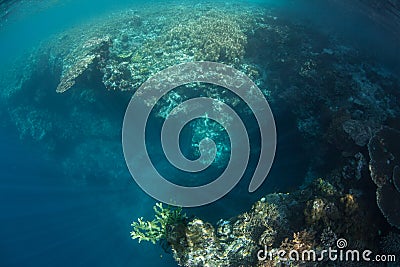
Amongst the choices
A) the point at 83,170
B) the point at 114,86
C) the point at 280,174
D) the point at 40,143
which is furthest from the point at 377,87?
Result: the point at 40,143

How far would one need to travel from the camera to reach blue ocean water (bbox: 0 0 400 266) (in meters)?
8.73

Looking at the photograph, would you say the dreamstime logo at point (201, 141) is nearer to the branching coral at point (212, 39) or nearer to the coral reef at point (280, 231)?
the branching coral at point (212, 39)

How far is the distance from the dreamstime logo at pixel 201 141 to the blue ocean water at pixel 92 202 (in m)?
0.37

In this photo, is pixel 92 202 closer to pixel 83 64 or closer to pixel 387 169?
pixel 83 64

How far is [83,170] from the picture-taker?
12.7m

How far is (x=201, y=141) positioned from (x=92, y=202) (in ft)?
20.8

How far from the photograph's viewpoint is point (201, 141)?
9.09 m

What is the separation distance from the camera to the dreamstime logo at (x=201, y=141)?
28.6 ft

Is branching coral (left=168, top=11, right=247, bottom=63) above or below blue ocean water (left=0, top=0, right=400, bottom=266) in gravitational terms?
above

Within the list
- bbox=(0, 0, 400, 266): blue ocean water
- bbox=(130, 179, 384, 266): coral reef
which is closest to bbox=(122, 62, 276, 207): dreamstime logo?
bbox=(0, 0, 400, 266): blue ocean water

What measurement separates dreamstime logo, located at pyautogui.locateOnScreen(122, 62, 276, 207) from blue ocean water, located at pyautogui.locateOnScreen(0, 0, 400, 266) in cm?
37

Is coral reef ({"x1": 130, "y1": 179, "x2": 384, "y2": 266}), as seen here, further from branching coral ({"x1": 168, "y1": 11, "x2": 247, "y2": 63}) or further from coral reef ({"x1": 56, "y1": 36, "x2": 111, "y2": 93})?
coral reef ({"x1": 56, "y1": 36, "x2": 111, "y2": 93})
